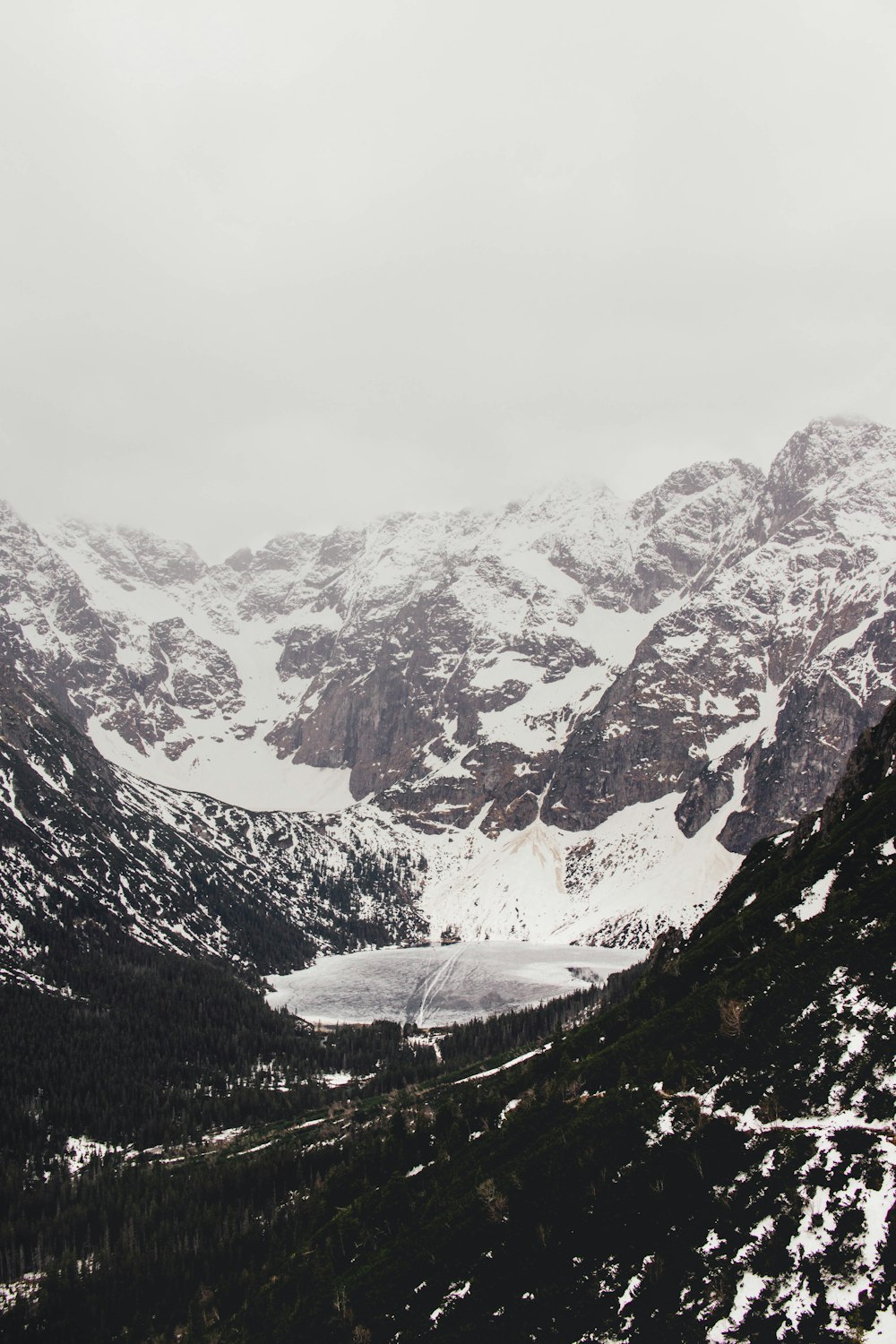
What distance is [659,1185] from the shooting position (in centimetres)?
5247

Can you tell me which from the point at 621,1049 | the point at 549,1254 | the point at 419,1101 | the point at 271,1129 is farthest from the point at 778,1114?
the point at 271,1129

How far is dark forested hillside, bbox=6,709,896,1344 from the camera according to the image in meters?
44.0

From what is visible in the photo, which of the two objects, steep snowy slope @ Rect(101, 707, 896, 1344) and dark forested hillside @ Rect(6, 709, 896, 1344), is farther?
dark forested hillside @ Rect(6, 709, 896, 1344)

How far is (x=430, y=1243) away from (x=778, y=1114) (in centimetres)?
2955

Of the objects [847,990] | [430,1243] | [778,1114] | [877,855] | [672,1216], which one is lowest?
[430,1243]

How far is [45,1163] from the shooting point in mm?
147625

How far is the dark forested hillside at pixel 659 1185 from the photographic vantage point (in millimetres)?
44000

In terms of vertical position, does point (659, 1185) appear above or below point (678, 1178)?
below

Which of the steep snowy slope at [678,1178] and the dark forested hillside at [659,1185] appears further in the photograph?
the dark forested hillside at [659,1185]

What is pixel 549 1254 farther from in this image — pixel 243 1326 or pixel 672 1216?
pixel 243 1326

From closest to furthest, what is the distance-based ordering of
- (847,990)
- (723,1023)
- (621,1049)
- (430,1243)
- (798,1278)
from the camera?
(798,1278), (847,990), (723,1023), (430,1243), (621,1049)

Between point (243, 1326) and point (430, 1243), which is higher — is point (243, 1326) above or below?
below

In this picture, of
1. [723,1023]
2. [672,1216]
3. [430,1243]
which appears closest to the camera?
[672,1216]

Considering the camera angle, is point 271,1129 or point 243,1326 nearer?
point 243,1326
